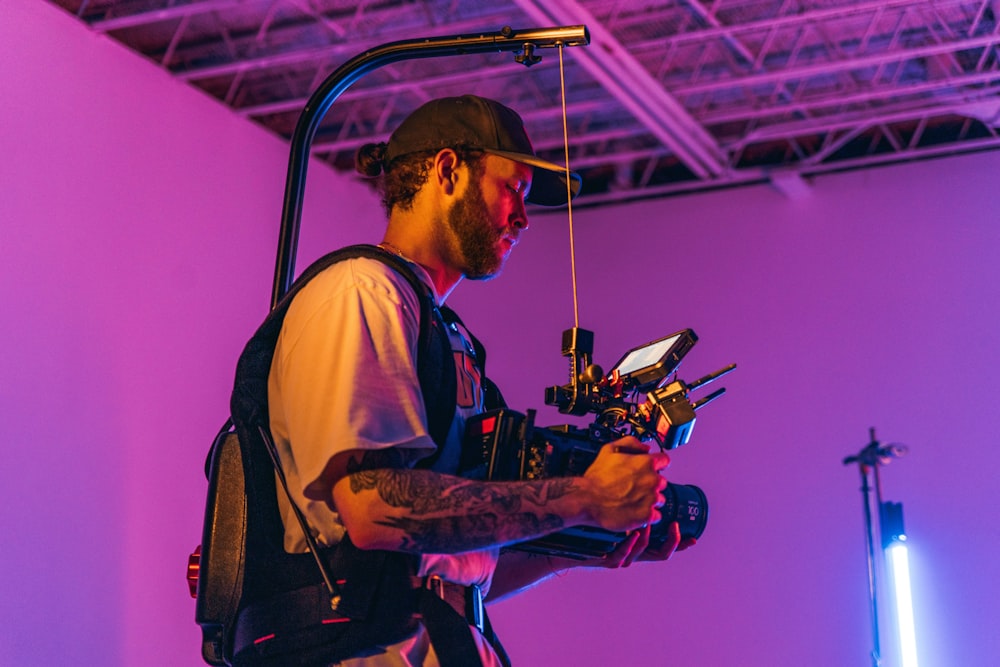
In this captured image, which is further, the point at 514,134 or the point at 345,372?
the point at 514,134

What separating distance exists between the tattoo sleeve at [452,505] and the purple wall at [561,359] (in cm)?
370

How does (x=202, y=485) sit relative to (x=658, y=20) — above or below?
below

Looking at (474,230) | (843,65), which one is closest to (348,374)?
(474,230)

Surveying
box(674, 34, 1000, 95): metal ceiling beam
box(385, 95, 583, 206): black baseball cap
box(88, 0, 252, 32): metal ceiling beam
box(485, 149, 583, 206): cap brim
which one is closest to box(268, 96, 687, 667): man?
box(385, 95, 583, 206): black baseball cap

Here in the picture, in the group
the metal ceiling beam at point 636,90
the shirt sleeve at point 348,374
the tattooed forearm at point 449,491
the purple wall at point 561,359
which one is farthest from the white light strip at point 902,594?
the shirt sleeve at point 348,374

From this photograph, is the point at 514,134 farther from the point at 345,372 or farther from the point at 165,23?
the point at 165,23

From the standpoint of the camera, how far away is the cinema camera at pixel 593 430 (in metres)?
1.76

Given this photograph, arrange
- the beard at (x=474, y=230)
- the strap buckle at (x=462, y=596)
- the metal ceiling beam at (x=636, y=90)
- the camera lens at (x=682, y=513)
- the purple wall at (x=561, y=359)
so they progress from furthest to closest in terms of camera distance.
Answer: the metal ceiling beam at (x=636, y=90)
the purple wall at (x=561, y=359)
the camera lens at (x=682, y=513)
the beard at (x=474, y=230)
the strap buckle at (x=462, y=596)

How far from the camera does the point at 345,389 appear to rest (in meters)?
1.61

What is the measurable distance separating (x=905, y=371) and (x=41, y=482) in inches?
179

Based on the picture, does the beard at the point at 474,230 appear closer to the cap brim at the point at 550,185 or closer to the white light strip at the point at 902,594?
the cap brim at the point at 550,185

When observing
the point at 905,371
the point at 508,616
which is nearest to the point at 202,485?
the point at 508,616

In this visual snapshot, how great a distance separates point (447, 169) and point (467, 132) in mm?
72

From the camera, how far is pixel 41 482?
501 centimetres
